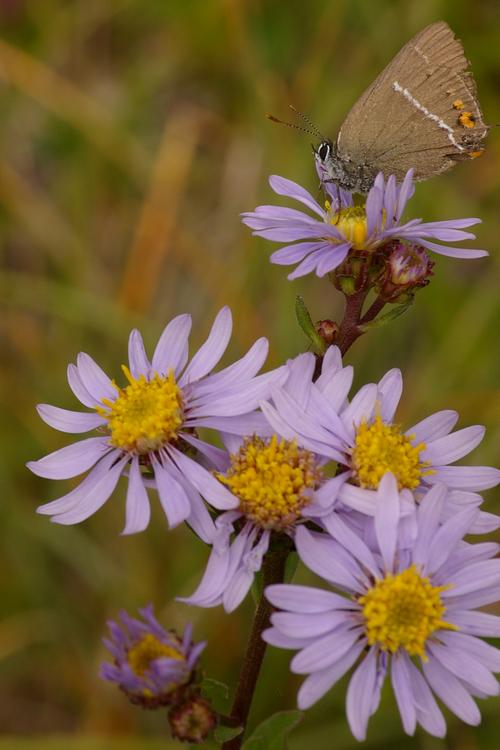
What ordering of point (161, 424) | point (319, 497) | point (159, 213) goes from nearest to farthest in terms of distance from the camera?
point (319, 497)
point (161, 424)
point (159, 213)

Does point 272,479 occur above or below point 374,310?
below

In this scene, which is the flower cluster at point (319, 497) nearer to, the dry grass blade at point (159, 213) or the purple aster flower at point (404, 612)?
the purple aster flower at point (404, 612)

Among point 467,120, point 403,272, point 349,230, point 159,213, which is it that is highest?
point 159,213

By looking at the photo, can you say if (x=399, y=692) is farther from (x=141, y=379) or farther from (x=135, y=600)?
(x=135, y=600)

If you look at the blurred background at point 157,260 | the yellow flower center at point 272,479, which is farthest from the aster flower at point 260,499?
the blurred background at point 157,260

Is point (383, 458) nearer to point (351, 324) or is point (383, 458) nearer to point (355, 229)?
point (351, 324)

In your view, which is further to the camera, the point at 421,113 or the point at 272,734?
the point at 421,113

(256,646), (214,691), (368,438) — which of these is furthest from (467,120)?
(214,691)

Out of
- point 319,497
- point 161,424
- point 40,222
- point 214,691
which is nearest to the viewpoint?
point 319,497
